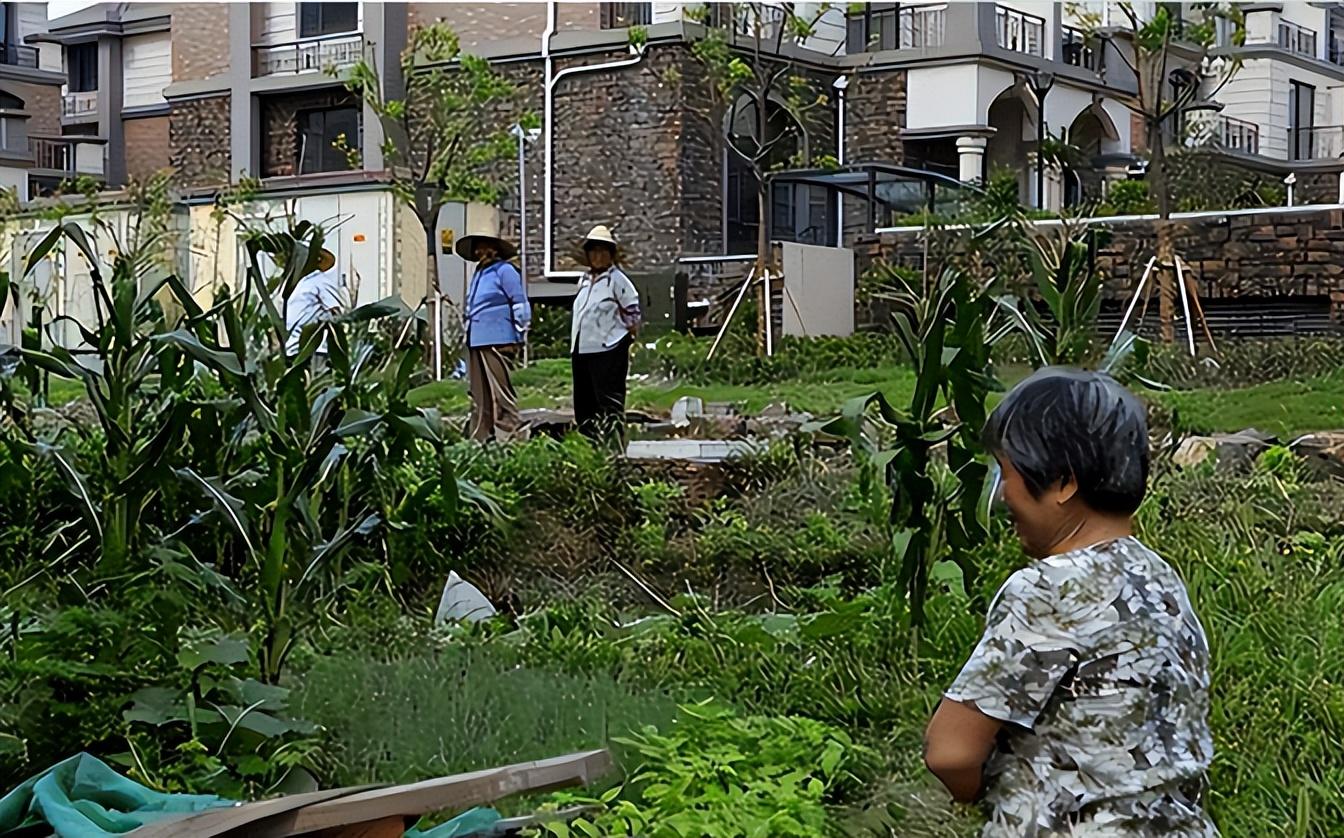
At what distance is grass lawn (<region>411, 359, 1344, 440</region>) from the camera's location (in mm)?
11406

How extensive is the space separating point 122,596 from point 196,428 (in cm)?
66

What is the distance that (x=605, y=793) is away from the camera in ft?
14.9

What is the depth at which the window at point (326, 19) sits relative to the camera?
1204 inches

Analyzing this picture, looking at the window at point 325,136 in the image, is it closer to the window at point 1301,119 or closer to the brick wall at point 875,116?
the brick wall at point 875,116

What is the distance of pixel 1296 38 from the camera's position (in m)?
37.9

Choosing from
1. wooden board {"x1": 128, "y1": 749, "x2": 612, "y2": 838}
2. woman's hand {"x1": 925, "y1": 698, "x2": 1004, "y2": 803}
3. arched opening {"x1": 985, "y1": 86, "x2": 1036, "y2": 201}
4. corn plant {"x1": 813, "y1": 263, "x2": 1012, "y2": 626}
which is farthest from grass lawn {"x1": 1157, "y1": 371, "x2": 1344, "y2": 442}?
arched opening {"x1": 985, "y1": 86, "x2": 1036, "y2": 201}

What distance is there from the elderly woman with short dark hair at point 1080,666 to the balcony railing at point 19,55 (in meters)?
41.0

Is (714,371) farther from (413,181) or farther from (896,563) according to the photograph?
(896,563)

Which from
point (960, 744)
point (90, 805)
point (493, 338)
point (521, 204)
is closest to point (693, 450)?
point (493, 338)

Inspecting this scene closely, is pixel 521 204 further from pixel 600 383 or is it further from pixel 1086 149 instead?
pixel 600 383

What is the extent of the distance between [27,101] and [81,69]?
137 centimetres

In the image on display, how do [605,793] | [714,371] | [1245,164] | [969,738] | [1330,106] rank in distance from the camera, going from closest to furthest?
[969,738] → [605,793] → [714,371] → [1245,164] → [1330,106]

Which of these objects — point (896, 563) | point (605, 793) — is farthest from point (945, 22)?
point (605, 793)

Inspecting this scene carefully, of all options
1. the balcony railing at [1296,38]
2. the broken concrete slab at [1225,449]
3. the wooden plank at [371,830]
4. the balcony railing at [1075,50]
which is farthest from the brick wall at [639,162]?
the wooden plank at [371,830]
